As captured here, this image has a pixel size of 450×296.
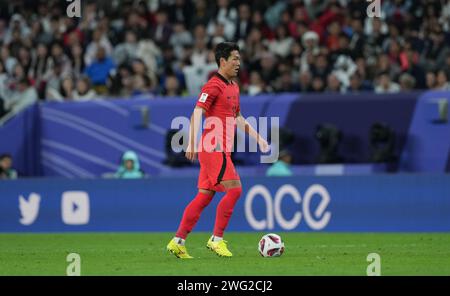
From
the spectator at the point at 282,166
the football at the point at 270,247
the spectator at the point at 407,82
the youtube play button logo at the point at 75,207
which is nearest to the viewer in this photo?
the football at the point at 270,247

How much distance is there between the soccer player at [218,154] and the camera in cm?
1322

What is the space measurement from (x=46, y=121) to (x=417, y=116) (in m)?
7.87

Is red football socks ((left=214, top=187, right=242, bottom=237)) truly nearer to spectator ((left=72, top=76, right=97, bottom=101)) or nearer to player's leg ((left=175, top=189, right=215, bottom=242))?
player's leg ((left=175, top=189, right=215, bottom=242))

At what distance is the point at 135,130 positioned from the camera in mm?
23453

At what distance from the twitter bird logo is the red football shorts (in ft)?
26.4

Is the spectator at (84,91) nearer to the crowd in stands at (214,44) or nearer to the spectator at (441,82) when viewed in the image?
Answer: the crowd in stands at (214,44)

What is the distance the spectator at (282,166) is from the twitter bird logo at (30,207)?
4.17 m

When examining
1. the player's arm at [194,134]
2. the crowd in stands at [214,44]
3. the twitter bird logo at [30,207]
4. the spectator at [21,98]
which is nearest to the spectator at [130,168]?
the twitter bird logo at [30,207]

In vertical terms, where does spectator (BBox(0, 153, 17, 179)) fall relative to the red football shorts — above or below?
below

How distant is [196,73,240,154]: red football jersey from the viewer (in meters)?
13.2

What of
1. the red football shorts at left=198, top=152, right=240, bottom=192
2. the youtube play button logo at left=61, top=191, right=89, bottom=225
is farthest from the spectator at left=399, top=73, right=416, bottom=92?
the red football shorts at left=198, top=152, right=240, bottom=192

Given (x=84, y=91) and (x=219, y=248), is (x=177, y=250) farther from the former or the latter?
(x=84, y=91)
